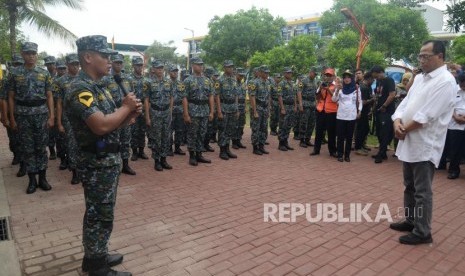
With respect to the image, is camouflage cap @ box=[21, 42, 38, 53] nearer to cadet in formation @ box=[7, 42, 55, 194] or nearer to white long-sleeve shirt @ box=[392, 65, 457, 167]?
cadet in formation @ box=[7, 42, 55, 194]

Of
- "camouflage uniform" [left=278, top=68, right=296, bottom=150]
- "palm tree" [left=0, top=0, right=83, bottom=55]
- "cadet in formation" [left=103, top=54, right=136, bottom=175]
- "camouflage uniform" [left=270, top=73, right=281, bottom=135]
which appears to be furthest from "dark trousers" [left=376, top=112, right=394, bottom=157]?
"palm tree" [left=0, top=0, right=83, bottom=55]

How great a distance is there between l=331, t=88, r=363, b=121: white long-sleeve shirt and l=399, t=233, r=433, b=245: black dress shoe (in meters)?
3.77

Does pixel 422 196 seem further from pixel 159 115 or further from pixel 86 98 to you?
pixel 159 115

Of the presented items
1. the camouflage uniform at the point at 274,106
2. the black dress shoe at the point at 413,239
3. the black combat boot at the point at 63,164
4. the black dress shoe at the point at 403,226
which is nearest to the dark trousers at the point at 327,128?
the camouflage uniform at the point at 274,106

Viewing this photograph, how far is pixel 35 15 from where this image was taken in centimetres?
1309

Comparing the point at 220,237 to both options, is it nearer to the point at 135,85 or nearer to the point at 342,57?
the point at 135,85

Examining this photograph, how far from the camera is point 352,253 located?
3266 mm

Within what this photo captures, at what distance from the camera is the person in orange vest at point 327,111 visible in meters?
7.43

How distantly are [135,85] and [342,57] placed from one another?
1047 centimetres

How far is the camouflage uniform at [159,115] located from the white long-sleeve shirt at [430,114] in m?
4.06

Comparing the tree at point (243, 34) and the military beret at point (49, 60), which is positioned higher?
the tree at point (243, 34)

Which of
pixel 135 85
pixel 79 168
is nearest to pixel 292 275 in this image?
pixel 79 168

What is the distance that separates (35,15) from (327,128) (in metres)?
11.8

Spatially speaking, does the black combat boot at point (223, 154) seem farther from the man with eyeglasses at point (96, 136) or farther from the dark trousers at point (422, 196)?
the man with eyeglasses at point (96, 136)
